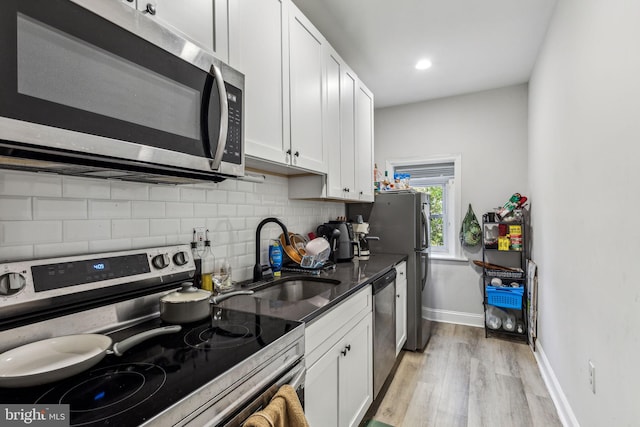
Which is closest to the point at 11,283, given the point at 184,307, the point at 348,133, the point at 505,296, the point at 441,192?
the point at 184,307

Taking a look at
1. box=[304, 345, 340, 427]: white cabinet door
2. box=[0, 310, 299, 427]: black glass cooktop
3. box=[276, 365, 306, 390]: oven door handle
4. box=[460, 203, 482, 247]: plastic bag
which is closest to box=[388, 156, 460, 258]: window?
box=[460, 203, 482, 247]: plastic bag

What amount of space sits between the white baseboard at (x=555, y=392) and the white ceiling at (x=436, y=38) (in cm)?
255

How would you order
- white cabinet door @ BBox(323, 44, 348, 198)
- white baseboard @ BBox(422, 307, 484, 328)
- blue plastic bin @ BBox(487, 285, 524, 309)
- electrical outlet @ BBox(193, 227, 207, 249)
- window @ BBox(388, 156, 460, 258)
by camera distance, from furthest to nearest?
window @ BBox(388, 156, 460, 258) < white baseboard @ BBox(422, 307, 484, 328) < blue plastic bin @ BBox(487, 285, 524, 309) < white cabinet door @ BBox(323, 44, 348, 198) < electrical outlet @ BBox(193, 227, 207, 249)

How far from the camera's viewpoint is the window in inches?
143

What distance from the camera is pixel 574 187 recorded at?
5.66 ft

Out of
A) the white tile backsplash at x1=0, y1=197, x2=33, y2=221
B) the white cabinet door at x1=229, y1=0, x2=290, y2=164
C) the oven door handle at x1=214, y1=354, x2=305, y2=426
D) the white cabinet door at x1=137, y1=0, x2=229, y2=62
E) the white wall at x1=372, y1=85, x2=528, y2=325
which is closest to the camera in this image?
the oven door handle at x1=214, y1=354, x2=305, y2=426

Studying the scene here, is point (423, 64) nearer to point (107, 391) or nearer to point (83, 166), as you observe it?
point (83, 166)

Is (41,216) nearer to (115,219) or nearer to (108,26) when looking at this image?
(115,219)

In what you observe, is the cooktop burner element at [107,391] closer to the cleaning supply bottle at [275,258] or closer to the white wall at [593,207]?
the cleaning supply bottle at [275,258]

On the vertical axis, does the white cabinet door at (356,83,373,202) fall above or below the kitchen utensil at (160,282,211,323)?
above

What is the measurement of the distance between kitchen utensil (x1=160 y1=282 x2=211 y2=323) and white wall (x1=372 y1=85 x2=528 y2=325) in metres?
2.71

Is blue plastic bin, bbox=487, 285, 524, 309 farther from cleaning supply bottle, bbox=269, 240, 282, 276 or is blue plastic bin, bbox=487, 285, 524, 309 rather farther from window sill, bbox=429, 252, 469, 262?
cleaning supply bottle, bbox=269, 240, 282, 276

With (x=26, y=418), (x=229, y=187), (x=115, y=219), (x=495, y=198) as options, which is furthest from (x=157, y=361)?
(x=495, y=198)

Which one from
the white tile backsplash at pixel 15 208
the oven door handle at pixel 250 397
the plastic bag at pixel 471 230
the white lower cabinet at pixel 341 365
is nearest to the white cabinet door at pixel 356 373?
the white lower cabinet at pixel 341 365
